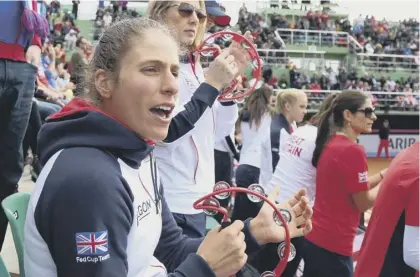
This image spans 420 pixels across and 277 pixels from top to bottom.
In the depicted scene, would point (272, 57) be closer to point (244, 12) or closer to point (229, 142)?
point (244, 12)

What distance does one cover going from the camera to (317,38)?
72.5ft

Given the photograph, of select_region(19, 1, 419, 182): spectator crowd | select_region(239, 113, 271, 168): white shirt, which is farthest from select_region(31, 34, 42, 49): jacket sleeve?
select_region(19, 1, 419, 182): spectator crowd

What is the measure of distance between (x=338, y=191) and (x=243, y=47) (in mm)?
1262

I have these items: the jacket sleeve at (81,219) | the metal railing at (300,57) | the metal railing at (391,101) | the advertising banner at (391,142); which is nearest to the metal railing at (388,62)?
the metal railing at (300,57)

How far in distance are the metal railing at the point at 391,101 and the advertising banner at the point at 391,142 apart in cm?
87

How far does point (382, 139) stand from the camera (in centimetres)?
1590

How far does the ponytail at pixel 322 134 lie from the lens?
2.98 m

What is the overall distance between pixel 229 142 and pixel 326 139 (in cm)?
209

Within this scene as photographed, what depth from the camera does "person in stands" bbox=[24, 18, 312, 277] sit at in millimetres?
994

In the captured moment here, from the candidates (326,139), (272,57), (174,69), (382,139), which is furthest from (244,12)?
(174,69)

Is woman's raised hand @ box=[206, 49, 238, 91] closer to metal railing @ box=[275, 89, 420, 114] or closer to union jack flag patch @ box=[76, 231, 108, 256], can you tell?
union jack flag patch @ box=[76, 231, 108, 256]

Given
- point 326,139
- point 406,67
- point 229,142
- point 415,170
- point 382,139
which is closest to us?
point 415,170

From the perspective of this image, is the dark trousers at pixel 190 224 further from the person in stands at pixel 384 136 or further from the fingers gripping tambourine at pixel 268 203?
the person in stands at pixel 384 136

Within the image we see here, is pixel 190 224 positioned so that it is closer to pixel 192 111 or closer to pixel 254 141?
pixel 192 111
